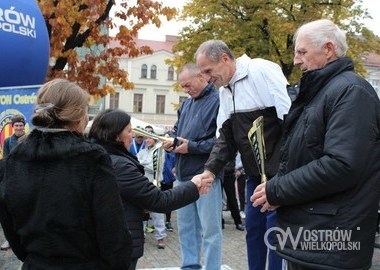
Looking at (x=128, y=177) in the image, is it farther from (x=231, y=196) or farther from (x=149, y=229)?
(x=231, y=196)

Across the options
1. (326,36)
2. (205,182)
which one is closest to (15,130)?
(205,182)

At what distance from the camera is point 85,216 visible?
7.16ft

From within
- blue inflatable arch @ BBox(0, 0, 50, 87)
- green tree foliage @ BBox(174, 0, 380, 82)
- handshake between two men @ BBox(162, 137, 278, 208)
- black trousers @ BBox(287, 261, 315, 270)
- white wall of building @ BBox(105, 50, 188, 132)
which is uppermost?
green tree foliage @ BBox(174, 0, 380, 82)

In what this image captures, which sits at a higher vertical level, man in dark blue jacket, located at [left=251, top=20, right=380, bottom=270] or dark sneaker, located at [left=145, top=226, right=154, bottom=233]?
man in dark blue jacket, located at [left=251, top=20, right=380, bottom=270]

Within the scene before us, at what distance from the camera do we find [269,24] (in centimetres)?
2025

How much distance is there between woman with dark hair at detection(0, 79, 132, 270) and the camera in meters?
2.14

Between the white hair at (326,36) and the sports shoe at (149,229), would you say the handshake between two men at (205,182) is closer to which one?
the white hair at (326,36)

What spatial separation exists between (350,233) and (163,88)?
62453 mm

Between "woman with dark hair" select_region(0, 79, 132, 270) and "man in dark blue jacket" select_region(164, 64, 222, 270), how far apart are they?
2.14 metres

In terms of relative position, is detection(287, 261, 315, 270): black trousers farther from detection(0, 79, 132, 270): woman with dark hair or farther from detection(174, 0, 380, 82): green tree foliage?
detection(174, 0, 380, 82): green tree foliage

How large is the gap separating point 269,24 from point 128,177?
18293mm

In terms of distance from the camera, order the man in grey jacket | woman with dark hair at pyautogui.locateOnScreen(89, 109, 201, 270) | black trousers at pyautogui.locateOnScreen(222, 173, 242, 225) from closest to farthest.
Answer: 1. woman with dark hair at pyautogui.locateOnScreen(89, 109, 201, 270)
2. the man in grey jacket
3. black trousers at pyautogui.locateOnScreen(222, 173, 242, 225)

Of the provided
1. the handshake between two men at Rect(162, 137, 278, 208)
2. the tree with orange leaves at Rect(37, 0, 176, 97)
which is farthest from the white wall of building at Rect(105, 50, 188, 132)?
the handshake between two men at Rect(162, 137, 278, 208)

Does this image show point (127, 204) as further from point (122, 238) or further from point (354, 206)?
point (354, 206)
